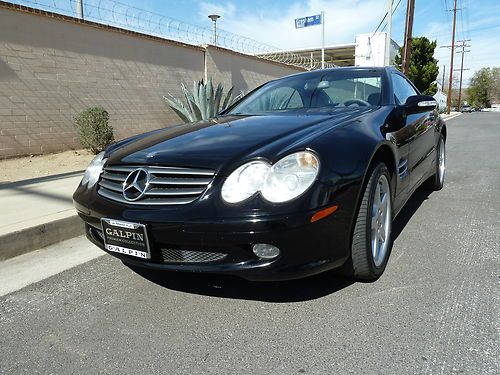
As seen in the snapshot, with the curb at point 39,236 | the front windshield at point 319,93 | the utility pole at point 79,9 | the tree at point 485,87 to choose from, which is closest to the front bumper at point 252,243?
the front windshield at point 319,93

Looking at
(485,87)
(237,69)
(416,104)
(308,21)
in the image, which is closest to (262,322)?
(416,104)

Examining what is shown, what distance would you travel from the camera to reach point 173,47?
11109 mm

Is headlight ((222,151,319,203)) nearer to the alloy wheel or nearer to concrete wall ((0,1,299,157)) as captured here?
the alloy wheel

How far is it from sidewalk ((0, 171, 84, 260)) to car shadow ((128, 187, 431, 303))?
1.32 metres

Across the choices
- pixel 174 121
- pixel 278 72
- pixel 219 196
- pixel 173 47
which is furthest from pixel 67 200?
pixel 278 72

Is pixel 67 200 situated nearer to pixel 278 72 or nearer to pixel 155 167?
pixel 155 167

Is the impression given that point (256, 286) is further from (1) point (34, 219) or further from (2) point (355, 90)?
(1) point (34, 219)

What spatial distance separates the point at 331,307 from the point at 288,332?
0.36 meters

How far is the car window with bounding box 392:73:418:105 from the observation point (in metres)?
3.82

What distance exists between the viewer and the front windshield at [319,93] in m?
3.57

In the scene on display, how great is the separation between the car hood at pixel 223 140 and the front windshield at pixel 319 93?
0.45 meters

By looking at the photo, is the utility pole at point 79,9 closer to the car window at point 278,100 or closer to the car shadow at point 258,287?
the car window at point 278,100

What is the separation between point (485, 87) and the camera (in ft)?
331

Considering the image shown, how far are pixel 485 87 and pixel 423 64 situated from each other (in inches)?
3114
